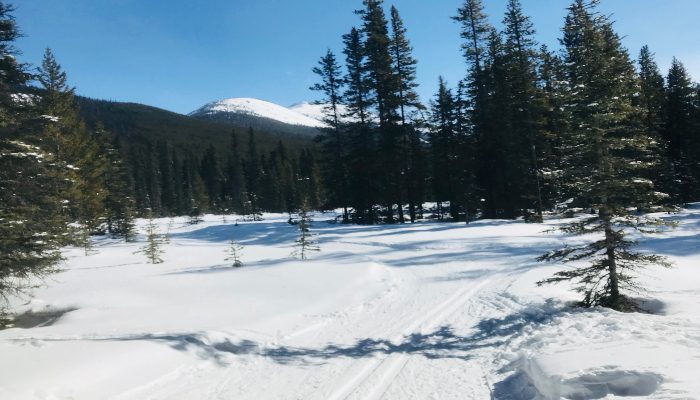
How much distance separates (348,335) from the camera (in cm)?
961

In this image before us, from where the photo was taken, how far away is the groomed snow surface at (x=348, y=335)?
6.31 m

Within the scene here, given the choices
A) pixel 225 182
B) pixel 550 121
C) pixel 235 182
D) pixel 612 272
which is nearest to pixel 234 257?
pixel 612 272

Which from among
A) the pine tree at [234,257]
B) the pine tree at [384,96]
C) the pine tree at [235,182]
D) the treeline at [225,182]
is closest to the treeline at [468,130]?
the pine tree at [384,96]

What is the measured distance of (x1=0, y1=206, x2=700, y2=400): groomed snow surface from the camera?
6309 millimetres

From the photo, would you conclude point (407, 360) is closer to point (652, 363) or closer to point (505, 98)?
point (652, 363)

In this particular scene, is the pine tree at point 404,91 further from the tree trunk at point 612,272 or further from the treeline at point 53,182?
the tree trunk at point 612,272

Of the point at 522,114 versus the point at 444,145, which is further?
the point at 444,145

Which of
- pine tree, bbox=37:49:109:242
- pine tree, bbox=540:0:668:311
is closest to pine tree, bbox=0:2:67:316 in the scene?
pine tree, bbox=540:0:668:311

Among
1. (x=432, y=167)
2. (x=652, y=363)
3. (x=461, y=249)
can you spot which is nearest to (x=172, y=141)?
(x=432, y=167)

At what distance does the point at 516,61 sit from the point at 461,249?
1993cm

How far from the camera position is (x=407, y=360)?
782 cm

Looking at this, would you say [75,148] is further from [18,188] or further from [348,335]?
[348,335]

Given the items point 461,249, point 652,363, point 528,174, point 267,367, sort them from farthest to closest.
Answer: point 528,174
point 461,249
point 267,367
point 652,363

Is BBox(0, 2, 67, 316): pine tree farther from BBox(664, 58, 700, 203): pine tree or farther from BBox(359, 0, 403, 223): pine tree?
BBox(664, 58, 700, 203): pine tree
